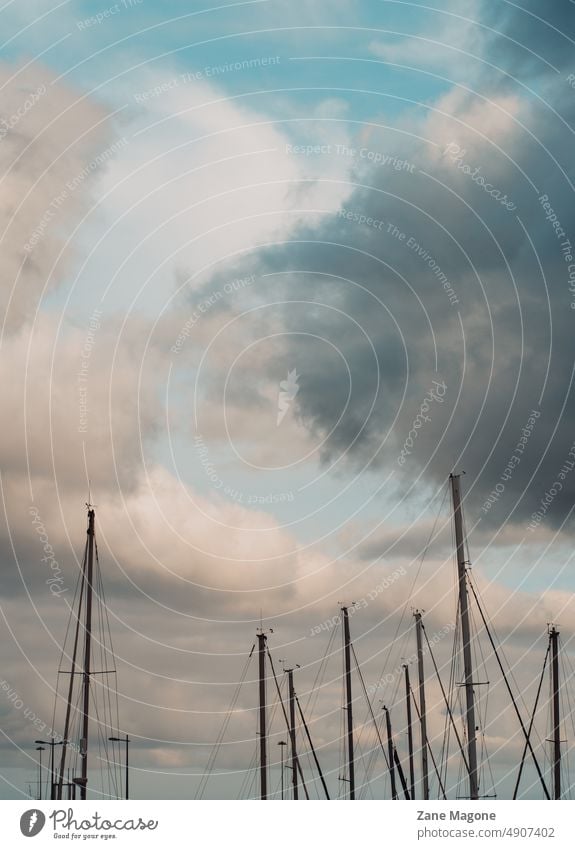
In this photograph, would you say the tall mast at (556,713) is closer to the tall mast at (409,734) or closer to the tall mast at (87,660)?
the tall mast at (409,734)

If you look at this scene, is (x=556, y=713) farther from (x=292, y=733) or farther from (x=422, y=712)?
(x=292, y=733)

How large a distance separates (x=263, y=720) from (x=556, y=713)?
73.4 feet

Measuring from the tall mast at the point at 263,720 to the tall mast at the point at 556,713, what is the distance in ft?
68.7

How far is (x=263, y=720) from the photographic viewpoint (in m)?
101

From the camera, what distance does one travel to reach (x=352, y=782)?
102m

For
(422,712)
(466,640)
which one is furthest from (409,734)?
(466,640)

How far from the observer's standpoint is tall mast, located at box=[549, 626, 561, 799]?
9506 cm

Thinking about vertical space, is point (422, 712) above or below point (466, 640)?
above

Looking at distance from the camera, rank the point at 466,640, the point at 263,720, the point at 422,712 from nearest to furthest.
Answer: the point at 466,640
the point at 263,720
the point at 422,712

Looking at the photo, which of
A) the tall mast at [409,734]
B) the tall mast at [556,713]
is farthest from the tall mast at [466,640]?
the tall mast at [409,734]
